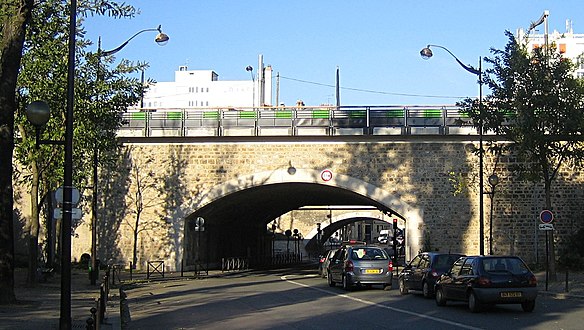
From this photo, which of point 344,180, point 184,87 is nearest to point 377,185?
point 344,180

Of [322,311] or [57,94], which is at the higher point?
[57,94]

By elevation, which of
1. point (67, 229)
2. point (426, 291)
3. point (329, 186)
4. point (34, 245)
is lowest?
point (426, 291)

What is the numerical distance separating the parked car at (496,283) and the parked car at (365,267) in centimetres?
661

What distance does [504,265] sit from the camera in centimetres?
1642

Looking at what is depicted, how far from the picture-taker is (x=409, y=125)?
116ft

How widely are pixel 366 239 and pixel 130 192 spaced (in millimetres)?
89782

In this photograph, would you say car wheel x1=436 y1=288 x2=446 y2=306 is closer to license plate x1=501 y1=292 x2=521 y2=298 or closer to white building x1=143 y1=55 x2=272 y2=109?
license plate x1=501 y1=292 x2=521 y2=298

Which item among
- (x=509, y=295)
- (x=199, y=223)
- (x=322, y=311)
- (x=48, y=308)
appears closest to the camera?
(x=509, y=295)

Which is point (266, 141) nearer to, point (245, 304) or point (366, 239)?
point (245, 304)

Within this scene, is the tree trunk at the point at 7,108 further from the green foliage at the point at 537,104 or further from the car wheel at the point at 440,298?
the green foliage at the point at 537,104

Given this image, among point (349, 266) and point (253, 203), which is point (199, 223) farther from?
point (349, 266)

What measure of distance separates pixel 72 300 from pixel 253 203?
77.5 feet

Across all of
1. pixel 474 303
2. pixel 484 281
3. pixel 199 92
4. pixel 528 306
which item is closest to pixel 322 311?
pixel 474 303

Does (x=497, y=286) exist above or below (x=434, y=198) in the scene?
below
